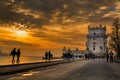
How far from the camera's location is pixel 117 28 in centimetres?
8738

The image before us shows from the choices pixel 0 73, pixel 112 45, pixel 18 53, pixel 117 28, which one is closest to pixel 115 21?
pixel 117 28

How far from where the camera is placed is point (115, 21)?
87875mm

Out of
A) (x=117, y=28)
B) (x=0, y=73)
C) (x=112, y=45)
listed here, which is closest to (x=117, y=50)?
(x=112, y=45)

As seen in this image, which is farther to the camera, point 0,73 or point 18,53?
point 18,53

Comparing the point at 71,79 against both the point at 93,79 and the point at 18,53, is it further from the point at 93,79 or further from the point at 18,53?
the point at 18,53

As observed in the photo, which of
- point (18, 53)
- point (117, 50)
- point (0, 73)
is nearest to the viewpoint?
point (0, 73)

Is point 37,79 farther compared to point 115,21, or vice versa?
point 115,21

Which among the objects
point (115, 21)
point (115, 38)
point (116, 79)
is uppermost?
point (115, 21)

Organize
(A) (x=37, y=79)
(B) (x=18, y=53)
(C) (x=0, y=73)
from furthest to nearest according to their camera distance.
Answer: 1. (B) (x=18, y=53)
2. (C) (x=0, y=73)
3. (A) (x=37, y=79)

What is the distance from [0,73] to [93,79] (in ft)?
28.2

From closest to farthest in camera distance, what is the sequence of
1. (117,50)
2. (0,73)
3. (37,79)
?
(37,79) < (0,73) < (117,50)

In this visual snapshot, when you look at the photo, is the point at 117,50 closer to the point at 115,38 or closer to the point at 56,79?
the point at 115,38

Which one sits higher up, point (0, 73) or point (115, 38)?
point (115, 38)

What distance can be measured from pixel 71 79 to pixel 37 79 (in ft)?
7.97
